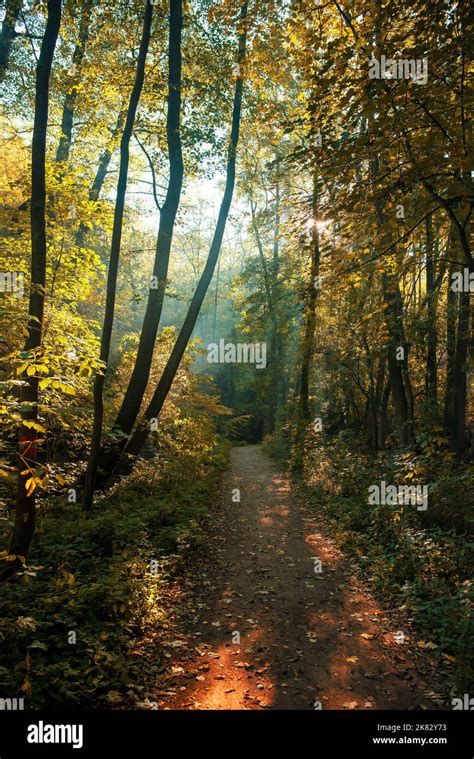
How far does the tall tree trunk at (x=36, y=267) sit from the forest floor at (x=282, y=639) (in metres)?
2.23

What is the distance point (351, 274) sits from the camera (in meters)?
6.12

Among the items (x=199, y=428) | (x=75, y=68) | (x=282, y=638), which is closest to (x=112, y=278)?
Answer: (x=75, y=68)

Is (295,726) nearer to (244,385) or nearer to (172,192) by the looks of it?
(172,192)

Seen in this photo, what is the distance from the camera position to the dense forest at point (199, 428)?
4012mm

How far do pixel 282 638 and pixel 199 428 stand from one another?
9990 millimetres

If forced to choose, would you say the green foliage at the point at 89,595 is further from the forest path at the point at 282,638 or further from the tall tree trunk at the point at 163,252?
the tall tree trunk at the point at 163,252

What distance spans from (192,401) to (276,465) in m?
5.91

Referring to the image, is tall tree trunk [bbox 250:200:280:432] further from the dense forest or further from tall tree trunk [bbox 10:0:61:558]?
tall tree trunk [bbox 10:0:61:558]

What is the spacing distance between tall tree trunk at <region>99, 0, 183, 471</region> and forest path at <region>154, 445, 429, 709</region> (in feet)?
11.5

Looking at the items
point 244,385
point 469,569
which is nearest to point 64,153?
point 469,569

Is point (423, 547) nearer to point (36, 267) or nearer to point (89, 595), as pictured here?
point (89, 595)

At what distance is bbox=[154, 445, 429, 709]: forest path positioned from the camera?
378 cm

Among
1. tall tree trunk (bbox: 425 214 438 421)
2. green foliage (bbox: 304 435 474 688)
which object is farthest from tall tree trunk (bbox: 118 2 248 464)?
tall tree trunk (bbox: 425 214 438 421)

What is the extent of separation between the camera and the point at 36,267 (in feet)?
17.4
